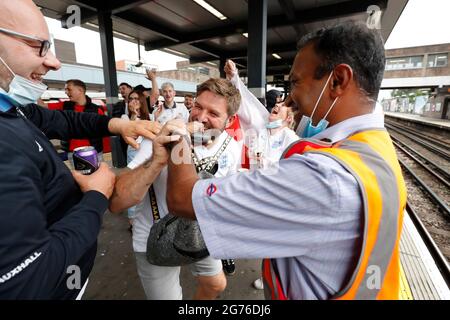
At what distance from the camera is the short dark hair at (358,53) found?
990 millimetres

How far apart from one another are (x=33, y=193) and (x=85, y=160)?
1.36ft

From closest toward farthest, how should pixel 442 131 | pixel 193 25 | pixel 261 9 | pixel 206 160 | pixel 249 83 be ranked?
pixel 206 160 → pixel 261 9 → pixel 249 83 → pixel 193 25 → pixel 442 131

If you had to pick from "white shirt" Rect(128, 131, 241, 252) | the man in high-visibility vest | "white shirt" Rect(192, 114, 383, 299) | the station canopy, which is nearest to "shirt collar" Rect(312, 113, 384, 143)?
the man in high-visibility vest

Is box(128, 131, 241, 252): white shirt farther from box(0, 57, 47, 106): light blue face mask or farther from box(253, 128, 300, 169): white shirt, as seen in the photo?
box(253, 128, 300, 169): white shirt

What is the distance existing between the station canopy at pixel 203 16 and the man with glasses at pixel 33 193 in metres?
5.18

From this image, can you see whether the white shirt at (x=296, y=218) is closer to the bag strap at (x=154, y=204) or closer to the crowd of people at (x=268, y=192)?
the crowd of people at (x=268, y=192)

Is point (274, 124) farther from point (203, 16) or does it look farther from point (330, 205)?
point (203, 16)

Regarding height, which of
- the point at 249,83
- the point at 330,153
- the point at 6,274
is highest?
the point at 249,83

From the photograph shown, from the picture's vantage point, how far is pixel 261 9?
5152mm

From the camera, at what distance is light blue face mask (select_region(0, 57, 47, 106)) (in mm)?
895

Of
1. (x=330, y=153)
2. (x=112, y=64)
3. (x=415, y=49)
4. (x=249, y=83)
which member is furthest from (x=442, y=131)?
(x=415, y=49)

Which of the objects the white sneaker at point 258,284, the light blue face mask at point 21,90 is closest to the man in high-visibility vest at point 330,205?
the light blue face mask at point 21,90
